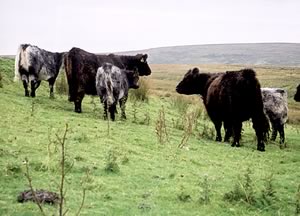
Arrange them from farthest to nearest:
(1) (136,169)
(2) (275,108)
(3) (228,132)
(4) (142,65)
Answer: (4) (142,65) < (2) (275,108) < (3) (228,132) < (1) (136,169)

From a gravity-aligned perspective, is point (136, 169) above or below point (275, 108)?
below

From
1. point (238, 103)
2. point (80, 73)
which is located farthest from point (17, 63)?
point (238, 103)

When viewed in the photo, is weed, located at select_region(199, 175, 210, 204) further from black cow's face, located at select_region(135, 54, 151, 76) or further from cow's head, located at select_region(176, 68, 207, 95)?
black cow's face, located at select_region(135, 54, 151, 76)

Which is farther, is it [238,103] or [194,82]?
[194,82]

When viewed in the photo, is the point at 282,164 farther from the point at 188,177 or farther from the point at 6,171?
the point at 6,171

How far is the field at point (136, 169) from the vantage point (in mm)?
7418

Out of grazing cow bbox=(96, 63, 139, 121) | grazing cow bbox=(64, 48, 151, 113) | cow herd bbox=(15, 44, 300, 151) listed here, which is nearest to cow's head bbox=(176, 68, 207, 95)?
cow herd bbox=(15, 44, 300, 151)

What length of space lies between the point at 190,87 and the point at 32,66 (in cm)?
615

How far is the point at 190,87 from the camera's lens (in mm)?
18859

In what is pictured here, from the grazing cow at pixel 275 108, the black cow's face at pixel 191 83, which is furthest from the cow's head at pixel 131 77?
the grazing cow at pixel 275 108

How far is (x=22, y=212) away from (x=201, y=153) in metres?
6.90

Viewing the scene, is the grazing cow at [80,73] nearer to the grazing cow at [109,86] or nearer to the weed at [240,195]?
the grazing cow at [109,86]

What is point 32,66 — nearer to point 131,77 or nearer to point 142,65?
point 131,77

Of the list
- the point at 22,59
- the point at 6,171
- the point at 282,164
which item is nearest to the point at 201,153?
the point at 282,164
